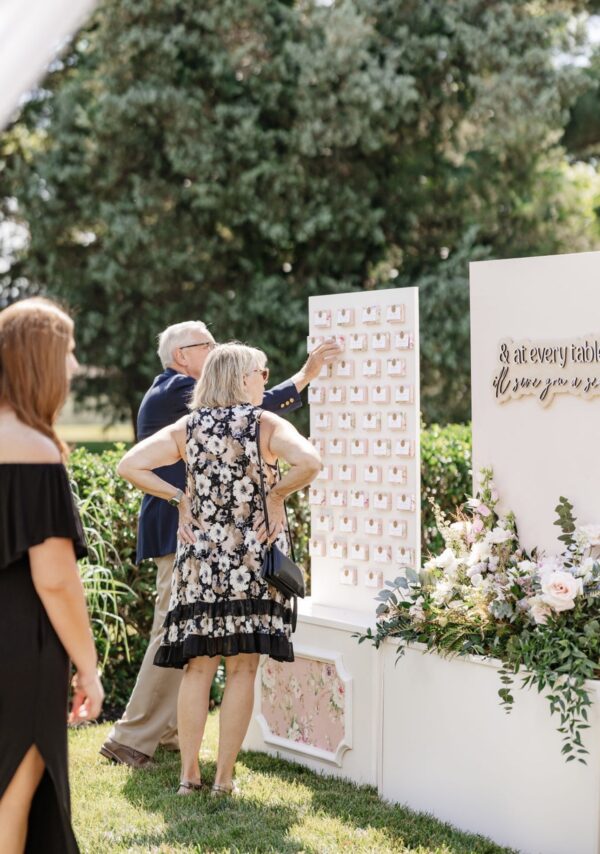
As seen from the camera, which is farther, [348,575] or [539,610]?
[348,575]

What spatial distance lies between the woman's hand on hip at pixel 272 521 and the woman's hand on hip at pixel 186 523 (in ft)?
0.81

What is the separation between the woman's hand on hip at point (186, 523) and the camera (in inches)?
155

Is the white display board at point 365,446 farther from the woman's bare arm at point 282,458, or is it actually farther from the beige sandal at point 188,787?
the beige sandal at point 188,787

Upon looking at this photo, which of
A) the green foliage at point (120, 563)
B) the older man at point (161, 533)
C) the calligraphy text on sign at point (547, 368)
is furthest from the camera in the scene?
the green foliage at point (120, 563)

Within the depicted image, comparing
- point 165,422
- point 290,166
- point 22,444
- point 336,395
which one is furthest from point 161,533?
point 290,166

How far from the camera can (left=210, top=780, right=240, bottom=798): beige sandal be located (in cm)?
403

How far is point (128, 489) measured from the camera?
5.74m

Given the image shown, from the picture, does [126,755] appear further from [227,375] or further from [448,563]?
[227,375]

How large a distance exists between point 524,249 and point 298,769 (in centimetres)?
1122

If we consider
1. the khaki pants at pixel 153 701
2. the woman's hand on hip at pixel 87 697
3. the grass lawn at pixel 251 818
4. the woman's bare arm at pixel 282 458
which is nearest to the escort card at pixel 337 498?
the khaki pants at pixel 153 701

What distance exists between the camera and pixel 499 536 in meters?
3.87

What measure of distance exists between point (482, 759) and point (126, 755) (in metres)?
1.67

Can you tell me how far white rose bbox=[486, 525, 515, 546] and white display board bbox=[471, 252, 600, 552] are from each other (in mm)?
83

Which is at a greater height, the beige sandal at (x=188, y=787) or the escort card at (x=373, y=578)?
the escort card at (x=373, y=578)
